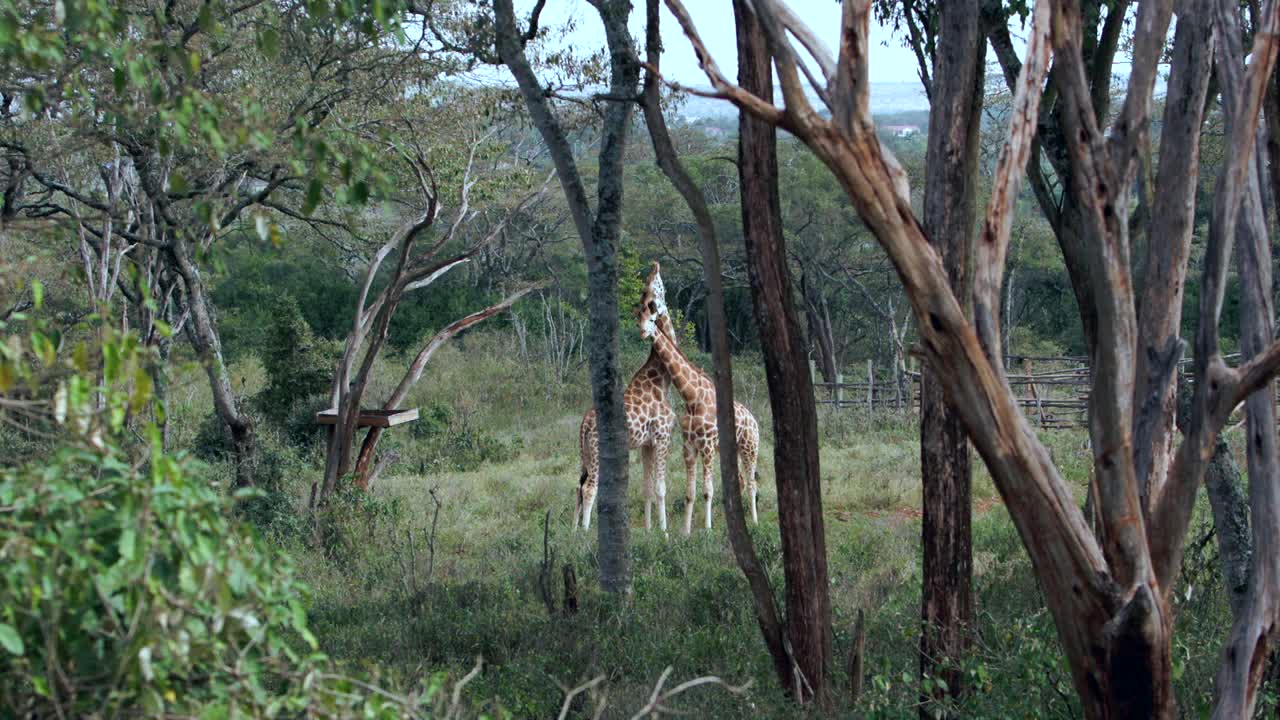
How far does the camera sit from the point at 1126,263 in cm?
307

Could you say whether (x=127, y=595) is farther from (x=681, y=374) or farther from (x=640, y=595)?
(x=681, y=374)

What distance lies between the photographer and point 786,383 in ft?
16.3

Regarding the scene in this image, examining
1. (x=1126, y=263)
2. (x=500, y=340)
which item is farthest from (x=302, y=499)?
(x=500, y=340)

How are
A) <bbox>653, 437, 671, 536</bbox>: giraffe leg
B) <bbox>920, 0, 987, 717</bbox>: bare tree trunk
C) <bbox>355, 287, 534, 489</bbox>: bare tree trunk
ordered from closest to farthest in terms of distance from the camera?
A: <bbox>920, 0, 987, 717</bbox>: bare tree trunk < <bbox>355, 287, 534, 489</bbox>: bare tree trunk < <bbox>653, 437, 671, 536</bbox>: giraffe leg

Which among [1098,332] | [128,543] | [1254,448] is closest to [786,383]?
[1254,448]

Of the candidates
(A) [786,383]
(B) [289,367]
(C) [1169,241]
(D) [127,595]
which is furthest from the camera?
(B) [289,367]

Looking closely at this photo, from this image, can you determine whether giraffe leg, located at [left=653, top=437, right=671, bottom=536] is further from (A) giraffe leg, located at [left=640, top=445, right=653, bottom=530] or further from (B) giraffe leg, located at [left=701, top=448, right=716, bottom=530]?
(B) giraffe leg, located at [left=701, top=448, right=716, bottom=530]

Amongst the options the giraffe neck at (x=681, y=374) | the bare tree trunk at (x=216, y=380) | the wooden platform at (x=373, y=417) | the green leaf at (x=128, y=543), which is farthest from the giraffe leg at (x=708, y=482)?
the green leaf at (x=128, y=543)

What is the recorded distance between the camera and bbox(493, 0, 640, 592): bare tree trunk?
259 inches

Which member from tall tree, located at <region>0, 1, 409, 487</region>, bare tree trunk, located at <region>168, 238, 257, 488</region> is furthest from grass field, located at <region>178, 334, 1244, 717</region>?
tall tree, located at <region>0, 1, 409, 487</region>

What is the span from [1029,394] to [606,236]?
39.0ft

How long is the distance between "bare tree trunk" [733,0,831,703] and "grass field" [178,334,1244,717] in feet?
0.99

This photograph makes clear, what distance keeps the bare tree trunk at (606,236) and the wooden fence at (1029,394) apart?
10274mm

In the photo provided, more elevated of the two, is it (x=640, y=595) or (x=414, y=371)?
(x=414, y=371)
